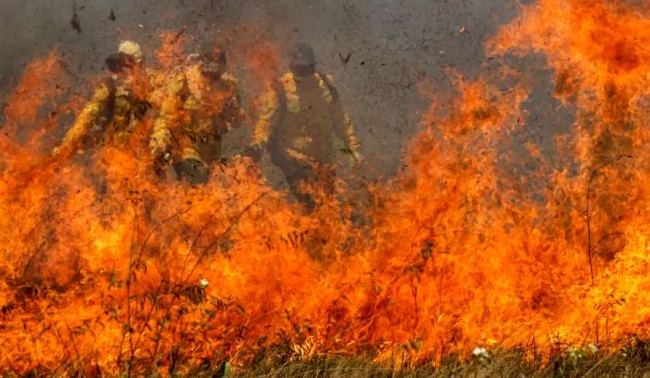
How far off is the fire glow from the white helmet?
292 mm

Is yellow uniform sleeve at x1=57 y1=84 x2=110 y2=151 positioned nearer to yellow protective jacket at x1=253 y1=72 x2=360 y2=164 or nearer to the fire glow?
the fire glow

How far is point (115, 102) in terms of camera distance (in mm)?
7750

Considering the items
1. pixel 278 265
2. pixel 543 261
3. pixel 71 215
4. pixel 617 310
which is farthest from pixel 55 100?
pixel 617 310

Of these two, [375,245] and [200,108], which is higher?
[200,108]

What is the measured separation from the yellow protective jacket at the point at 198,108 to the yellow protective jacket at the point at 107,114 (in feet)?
0.68

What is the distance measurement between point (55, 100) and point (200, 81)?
175 cm

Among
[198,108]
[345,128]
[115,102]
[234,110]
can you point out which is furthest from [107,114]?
[345,128]

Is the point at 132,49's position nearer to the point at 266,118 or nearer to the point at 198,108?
the point at 198,108

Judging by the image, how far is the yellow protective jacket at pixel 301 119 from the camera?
834cm

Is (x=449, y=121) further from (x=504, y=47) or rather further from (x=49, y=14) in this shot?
(x=49, y=14)

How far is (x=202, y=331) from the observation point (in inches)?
179

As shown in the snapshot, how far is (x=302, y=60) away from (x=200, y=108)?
1352 millimetres

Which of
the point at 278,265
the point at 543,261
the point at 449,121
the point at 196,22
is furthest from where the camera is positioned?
the point at 196,22

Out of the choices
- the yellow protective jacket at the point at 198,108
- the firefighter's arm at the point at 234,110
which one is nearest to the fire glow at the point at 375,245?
the yellow protective jacket at the point at 198,108
